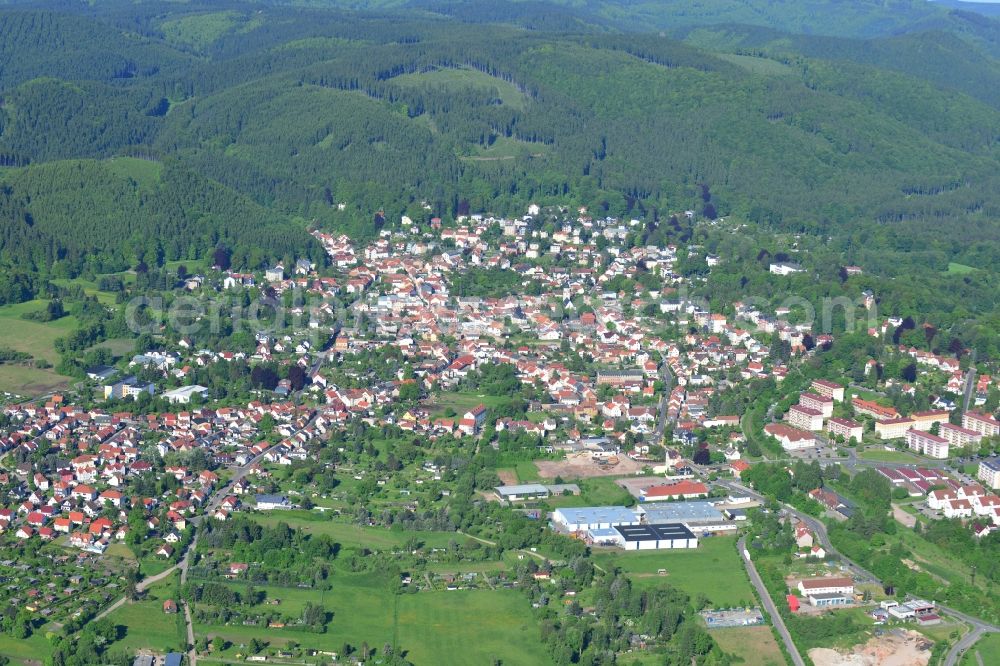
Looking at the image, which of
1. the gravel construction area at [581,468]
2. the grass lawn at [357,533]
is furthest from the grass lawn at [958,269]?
the grass lawn at [357,533]

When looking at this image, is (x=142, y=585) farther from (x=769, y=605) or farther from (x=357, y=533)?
(x=769, y=605)

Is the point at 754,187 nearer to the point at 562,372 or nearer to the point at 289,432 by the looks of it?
the point at 562,372

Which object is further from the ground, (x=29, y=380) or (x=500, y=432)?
(x=500, y=432)

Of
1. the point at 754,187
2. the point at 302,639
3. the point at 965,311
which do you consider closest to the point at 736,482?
the point at 302,639

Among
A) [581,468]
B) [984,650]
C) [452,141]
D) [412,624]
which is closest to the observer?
[984,650]

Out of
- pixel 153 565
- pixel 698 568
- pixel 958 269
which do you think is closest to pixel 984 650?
pixel 698 568

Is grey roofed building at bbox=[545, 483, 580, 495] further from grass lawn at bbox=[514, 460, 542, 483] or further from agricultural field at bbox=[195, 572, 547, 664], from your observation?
agricultural field at bbox=[195, 572, 547, 664]

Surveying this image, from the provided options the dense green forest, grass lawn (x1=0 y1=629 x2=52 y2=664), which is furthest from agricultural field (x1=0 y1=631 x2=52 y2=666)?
the dense green forest
